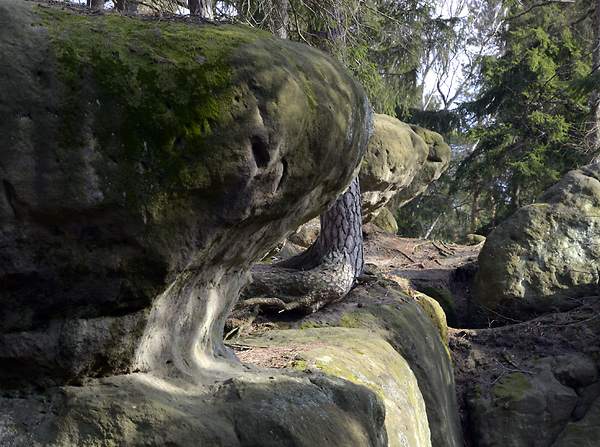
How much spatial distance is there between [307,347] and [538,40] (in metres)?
13.8

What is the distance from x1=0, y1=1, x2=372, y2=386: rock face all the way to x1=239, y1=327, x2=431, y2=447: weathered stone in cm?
168

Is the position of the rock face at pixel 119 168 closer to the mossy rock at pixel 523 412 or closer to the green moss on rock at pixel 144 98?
the green moss on rock at pixel 144 98

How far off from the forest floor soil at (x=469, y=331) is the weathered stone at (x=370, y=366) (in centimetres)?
25

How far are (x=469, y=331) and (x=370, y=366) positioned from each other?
5.06 meters

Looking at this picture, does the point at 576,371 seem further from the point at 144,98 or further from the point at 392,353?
the point at 144,98

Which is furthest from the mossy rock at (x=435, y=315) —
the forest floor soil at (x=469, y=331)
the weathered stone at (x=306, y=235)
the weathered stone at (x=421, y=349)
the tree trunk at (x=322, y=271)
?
the weathered stone at (x=306, y=235)

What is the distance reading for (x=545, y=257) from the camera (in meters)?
9.45

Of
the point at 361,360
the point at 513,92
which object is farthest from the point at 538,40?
the point at 361,360

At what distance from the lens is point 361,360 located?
180 inches

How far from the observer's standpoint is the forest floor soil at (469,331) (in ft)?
19.3

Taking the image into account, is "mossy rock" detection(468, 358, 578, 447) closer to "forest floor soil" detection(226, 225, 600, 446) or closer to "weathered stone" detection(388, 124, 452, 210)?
"forest floor soil" detection(226, 225, 600, 446)

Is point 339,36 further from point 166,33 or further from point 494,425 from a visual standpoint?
point 494,425

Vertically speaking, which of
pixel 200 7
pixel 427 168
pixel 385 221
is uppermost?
pixel 200 7

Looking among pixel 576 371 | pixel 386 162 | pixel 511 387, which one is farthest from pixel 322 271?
pixel 386 162
